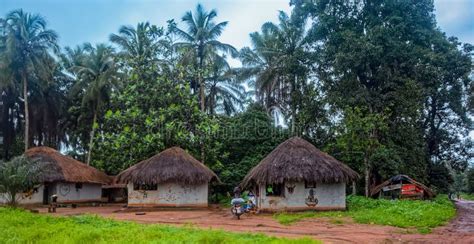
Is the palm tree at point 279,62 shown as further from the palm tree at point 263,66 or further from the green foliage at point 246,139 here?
the green foliage at point 246,139

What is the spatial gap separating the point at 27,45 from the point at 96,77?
16.3ft

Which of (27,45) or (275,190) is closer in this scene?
(275,190)

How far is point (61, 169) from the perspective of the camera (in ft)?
84.4

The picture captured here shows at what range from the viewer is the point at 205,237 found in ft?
31.5

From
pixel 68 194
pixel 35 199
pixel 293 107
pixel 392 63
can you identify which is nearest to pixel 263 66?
pixel 293 107

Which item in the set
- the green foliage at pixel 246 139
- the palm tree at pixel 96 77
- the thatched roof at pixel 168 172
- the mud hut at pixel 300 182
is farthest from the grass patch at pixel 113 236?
the palm tree at pixel 96 77

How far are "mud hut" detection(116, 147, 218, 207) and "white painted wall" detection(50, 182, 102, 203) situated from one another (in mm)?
5531

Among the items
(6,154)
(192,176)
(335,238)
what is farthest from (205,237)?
(6,154)

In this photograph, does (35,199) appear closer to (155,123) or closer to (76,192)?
(76,192)

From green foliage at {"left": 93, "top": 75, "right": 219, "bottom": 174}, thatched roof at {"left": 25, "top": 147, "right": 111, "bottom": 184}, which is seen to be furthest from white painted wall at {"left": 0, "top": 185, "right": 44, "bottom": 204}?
green foliage at {"left": 93, "top": 75, "right": 219, "bottom": 174}

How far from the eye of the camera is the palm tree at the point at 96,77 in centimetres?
3072

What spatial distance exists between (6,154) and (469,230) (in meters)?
31.2

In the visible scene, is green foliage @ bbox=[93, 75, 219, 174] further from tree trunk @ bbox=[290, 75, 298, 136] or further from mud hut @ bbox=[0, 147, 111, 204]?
tree trunk @ bbox=[290, 75, 298, 136]

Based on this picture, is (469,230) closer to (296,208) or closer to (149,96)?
(296,208)
